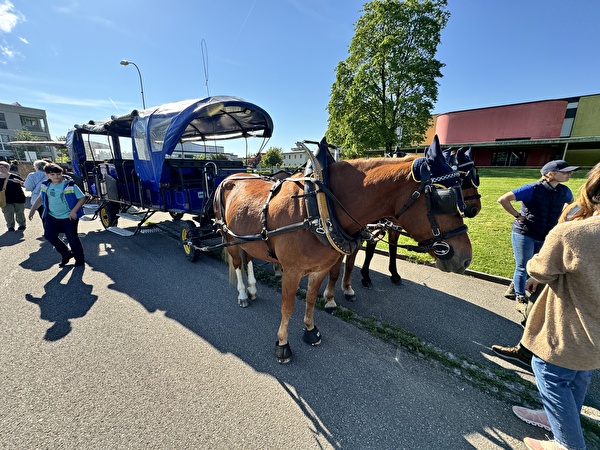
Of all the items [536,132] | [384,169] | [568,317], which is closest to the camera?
[568,317]

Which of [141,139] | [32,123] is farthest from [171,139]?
[32,123]

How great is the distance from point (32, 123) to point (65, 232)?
216 ft

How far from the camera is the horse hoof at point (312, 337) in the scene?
2.57 meters

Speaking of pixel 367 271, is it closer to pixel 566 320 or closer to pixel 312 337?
pixel 312 337

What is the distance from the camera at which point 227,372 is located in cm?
222

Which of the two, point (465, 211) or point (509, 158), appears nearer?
point (465, 211)

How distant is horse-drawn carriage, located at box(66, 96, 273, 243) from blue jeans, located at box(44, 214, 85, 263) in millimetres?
1120

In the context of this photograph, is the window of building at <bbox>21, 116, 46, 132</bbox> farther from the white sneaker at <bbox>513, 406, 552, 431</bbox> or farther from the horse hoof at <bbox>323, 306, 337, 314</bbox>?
the white sneaker at <bbox>513, 406, 552, 431</bbox>

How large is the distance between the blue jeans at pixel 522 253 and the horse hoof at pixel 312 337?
→ 2.72m

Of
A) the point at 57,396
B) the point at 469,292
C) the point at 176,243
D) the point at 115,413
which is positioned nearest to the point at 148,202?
the point at 176,243

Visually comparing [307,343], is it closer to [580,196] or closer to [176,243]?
[580,196]

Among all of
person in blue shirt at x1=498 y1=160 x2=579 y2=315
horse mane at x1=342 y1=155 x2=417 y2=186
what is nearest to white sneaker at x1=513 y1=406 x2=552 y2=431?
person in blue shirt at x1=498 y1=160 x2=579 y2=315

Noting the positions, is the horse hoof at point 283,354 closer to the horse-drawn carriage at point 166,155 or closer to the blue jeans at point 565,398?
the blue jeans at point 565,398

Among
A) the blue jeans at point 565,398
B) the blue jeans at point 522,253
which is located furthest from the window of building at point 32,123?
the blue jeans at point 565,398
